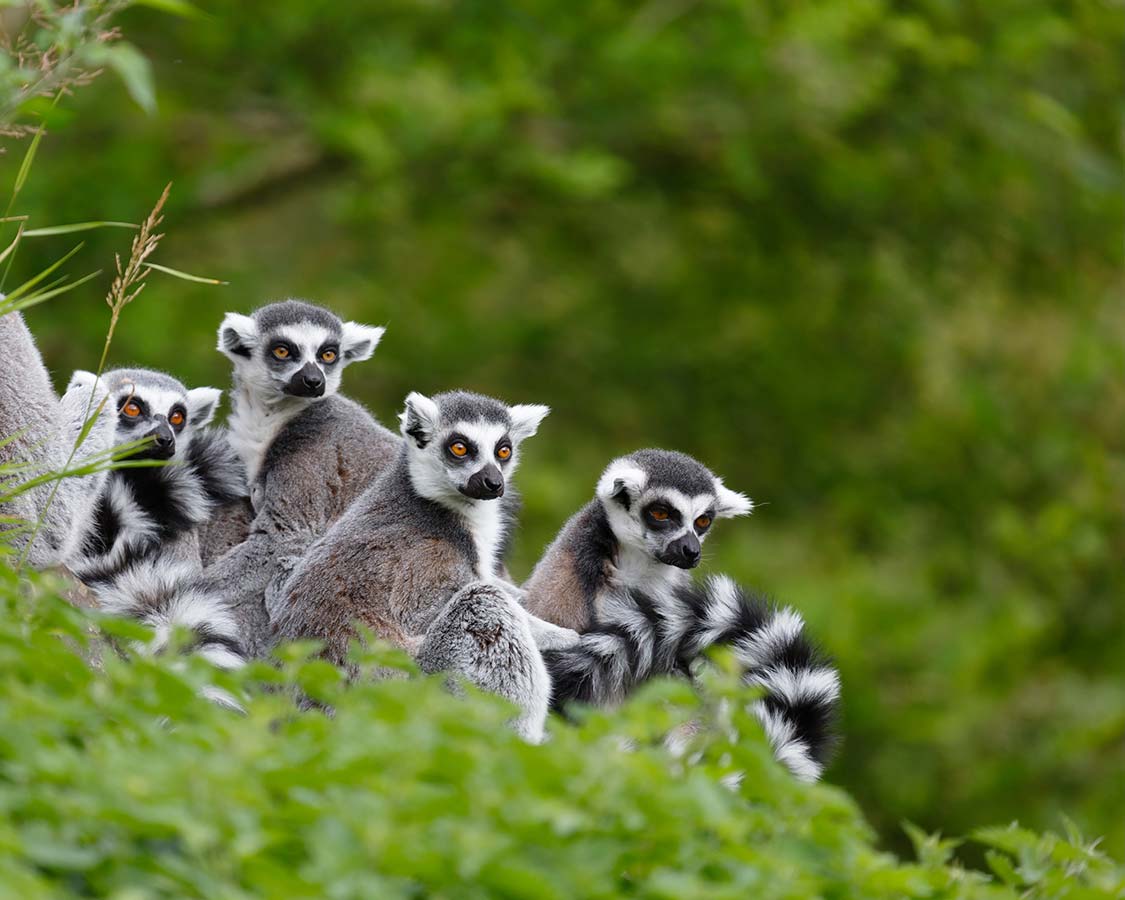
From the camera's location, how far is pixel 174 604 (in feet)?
13.2

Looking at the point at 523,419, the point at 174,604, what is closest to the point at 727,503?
the point at 523,419

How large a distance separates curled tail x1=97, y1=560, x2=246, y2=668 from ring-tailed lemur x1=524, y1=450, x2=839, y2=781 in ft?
3.08

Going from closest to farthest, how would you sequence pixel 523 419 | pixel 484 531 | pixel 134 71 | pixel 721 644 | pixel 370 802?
1. pixel 370 802
2. pixel 134 71
3. pixel 721 644
4. pixel 484 531
5. pixel 523 419

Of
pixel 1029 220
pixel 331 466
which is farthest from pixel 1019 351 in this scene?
pixel 331 466

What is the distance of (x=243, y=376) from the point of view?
524cm

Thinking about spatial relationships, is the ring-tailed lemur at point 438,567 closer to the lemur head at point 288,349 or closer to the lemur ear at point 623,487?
the lemur ear at point 623,487

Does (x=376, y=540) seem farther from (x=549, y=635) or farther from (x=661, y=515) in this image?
(x=661, y=515)

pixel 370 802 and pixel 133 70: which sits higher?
pixel 133 70

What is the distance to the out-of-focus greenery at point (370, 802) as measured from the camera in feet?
6.86

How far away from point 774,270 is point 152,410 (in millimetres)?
8731

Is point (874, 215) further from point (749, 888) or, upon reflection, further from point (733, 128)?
point (749, 888)

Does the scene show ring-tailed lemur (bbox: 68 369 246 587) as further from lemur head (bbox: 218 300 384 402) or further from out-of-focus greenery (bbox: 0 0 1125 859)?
out-of-focus greenery (bbox: 0 0 1125 859)

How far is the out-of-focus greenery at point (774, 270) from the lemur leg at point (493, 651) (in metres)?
6.46

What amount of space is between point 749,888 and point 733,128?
995cm
